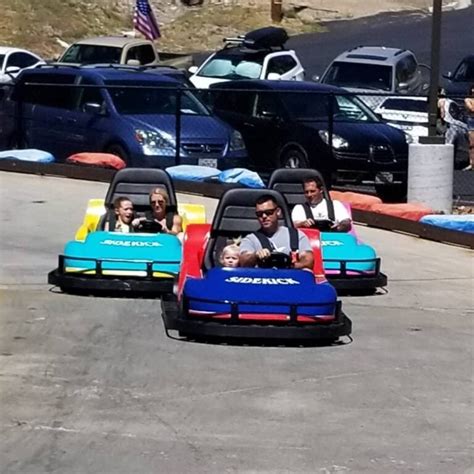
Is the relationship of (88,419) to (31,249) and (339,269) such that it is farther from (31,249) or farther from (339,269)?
(31,249)

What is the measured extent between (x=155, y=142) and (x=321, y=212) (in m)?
6.98

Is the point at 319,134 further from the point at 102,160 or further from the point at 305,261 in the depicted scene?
the point at 305,261

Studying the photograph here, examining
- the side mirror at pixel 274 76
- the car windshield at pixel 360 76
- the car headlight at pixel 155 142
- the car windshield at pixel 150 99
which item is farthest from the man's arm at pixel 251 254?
the car windshield at pixel 360 76

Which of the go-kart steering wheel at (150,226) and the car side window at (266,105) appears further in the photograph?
the car side window at (266,105)

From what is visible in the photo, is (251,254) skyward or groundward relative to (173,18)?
groundward

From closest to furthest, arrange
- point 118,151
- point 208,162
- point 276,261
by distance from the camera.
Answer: point 276,261
point 118,151
point 208,162

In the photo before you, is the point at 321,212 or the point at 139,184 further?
the point at 321,212

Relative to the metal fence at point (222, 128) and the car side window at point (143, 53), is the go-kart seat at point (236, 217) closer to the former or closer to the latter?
the metal fence at point (222, 128)

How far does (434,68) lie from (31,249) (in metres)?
6.23

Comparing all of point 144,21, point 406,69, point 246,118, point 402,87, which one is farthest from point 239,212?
point 144,21

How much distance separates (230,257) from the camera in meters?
11.7

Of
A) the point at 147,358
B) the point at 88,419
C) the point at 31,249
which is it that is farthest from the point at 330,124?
the point at 88,419

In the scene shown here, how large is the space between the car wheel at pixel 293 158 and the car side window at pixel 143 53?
11637 millimetres

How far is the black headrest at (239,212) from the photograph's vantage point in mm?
12289
